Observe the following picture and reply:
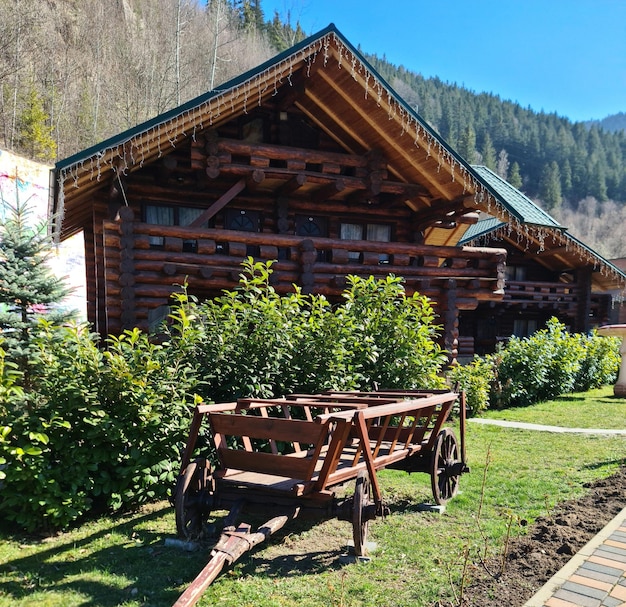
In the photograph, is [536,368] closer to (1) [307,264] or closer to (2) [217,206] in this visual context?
(1) [307,264]

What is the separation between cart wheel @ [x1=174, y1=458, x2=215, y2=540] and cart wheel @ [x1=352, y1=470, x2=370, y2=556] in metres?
1.22

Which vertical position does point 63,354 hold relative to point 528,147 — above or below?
below

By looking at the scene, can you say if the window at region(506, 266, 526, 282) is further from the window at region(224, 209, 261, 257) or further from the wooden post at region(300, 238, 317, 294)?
the wooden post at region(300, 238, 317, 294)

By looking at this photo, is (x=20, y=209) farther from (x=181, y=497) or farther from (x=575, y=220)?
(x=575, y=220)

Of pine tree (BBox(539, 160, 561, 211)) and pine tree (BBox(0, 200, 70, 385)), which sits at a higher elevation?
pine tree (BBox(539, 160, 561, 211))

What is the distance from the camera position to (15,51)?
96.1ft

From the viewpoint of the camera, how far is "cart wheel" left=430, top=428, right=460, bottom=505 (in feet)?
18.1

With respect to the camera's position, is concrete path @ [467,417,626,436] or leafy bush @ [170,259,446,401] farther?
concrete path @ [467,417,626,436]

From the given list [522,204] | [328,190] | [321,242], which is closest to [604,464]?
[321,242]

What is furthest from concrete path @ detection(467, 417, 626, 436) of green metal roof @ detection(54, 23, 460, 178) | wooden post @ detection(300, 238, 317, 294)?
green metal roof @ detection(54, 23, 460, 178)

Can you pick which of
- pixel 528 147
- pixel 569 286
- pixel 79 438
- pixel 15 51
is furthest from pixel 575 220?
pixel 79 438

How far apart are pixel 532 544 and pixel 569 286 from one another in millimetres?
21515

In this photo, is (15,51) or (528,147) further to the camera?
(528,147)

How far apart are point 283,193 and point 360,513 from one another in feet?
31.2
